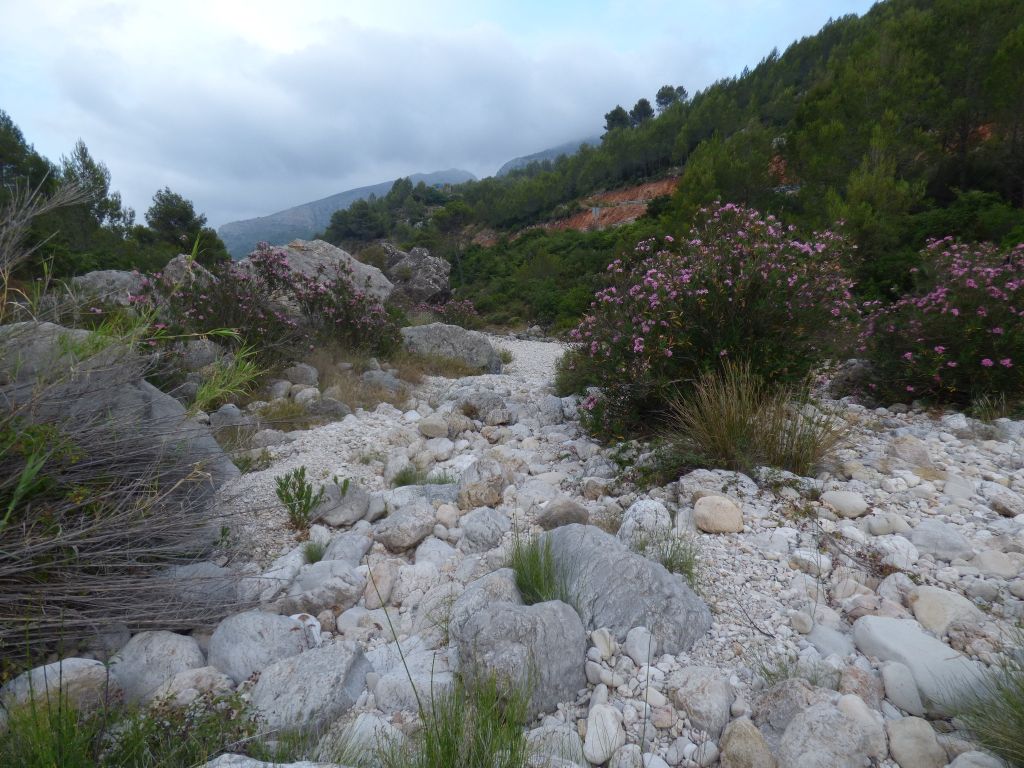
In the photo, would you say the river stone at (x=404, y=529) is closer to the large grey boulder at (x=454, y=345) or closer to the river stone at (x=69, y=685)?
the river stone at (x=69, y=685)

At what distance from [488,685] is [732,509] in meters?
1.59

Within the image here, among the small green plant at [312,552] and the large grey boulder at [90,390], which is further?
the small green plant at [312,552]

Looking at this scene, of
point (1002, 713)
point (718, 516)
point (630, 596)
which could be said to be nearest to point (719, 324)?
point (718, 516)

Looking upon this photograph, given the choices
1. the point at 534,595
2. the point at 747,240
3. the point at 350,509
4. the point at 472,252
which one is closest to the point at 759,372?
the point at 747,240

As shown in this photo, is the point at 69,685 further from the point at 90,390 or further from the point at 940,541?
the point at 940,541

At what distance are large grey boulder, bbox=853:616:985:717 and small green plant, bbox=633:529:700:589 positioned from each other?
583mm

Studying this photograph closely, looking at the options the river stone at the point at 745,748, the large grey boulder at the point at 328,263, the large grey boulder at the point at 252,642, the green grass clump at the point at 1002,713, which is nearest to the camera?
the green grass clump at the point at 1002,713

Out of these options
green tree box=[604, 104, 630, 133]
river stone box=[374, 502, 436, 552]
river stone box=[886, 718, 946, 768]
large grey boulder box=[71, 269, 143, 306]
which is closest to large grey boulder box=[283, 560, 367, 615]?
river stone box=[374, 502, 436, 552]

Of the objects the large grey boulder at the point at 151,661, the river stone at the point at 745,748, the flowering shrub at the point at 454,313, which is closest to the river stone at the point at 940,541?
the river stone at the point at 745,748

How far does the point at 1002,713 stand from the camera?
1299mm

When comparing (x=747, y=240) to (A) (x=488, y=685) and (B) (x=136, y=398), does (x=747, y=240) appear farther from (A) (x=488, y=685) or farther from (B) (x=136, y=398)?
(B) (x=136, y=398)

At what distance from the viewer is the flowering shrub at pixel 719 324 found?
3875mm

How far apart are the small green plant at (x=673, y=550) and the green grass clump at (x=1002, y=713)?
0.88 m

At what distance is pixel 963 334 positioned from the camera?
408 cm
